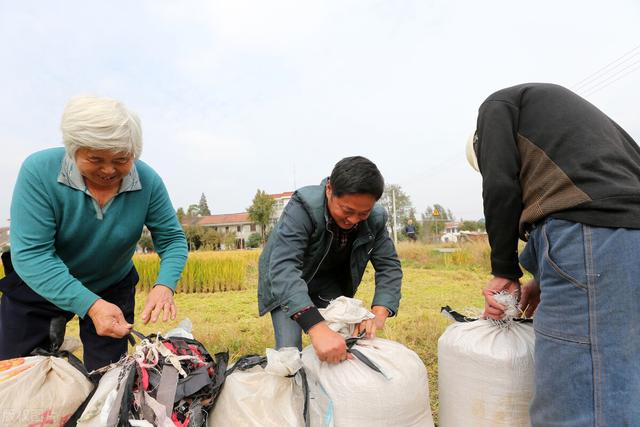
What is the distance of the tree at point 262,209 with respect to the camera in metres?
38.3

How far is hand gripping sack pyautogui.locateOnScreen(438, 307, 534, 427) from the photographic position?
1.42m

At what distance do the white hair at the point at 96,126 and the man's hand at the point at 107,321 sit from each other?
551 mm

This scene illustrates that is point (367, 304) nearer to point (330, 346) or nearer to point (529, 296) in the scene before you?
point (529, 296)

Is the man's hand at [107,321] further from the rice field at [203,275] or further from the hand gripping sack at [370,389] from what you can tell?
the rice field at [203,275]

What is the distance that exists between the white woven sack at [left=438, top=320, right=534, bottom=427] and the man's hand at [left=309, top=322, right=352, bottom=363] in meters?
0.39

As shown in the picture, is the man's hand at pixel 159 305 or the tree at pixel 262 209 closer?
the man's hand at pixel 159 305

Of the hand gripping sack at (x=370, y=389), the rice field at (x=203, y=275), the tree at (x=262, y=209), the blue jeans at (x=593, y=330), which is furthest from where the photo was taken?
the tree at (x=262, y=209)

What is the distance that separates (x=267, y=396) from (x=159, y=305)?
571 mm

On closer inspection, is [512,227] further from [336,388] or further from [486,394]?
[336,388]

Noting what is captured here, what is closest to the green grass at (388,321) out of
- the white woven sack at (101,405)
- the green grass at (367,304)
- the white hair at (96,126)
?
the green grass at (367,304)

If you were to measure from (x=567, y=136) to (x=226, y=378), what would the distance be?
52.9 inches

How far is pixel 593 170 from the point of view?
1194 mm

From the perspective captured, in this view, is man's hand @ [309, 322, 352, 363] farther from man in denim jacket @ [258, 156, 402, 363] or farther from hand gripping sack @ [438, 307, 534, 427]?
hand gripping sack @ [438, 307, 534, 427]

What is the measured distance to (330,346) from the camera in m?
1.44
